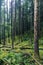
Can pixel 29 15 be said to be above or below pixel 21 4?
below

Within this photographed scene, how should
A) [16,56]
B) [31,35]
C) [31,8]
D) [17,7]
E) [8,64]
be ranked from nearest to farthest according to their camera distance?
[8,64] < [16,56] < [31,35] < [31,8] < [17,7]

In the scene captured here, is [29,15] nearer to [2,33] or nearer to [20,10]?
[20,10]

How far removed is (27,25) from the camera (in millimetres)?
19797

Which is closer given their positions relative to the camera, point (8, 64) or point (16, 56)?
point (8, 64)

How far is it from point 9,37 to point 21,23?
93.4 inches

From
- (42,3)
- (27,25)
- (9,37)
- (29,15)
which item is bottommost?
(9,37)

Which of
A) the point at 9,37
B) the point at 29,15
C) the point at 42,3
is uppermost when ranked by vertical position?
the point at 42,3

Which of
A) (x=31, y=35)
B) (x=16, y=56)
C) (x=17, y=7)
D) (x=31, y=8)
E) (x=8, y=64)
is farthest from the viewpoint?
(x=17, y=7)

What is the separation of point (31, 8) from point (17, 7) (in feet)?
7.64

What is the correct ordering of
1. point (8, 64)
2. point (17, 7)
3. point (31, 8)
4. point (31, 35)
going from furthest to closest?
point (17, 7), point (31, 8), point (31, 35), point (8, 64)

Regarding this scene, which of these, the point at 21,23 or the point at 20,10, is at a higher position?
the point at 20,10

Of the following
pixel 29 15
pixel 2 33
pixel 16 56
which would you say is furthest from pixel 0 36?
pixel 16 56

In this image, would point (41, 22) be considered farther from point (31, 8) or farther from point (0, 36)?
point (0, 36)

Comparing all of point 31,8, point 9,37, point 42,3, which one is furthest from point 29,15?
point 9,37
